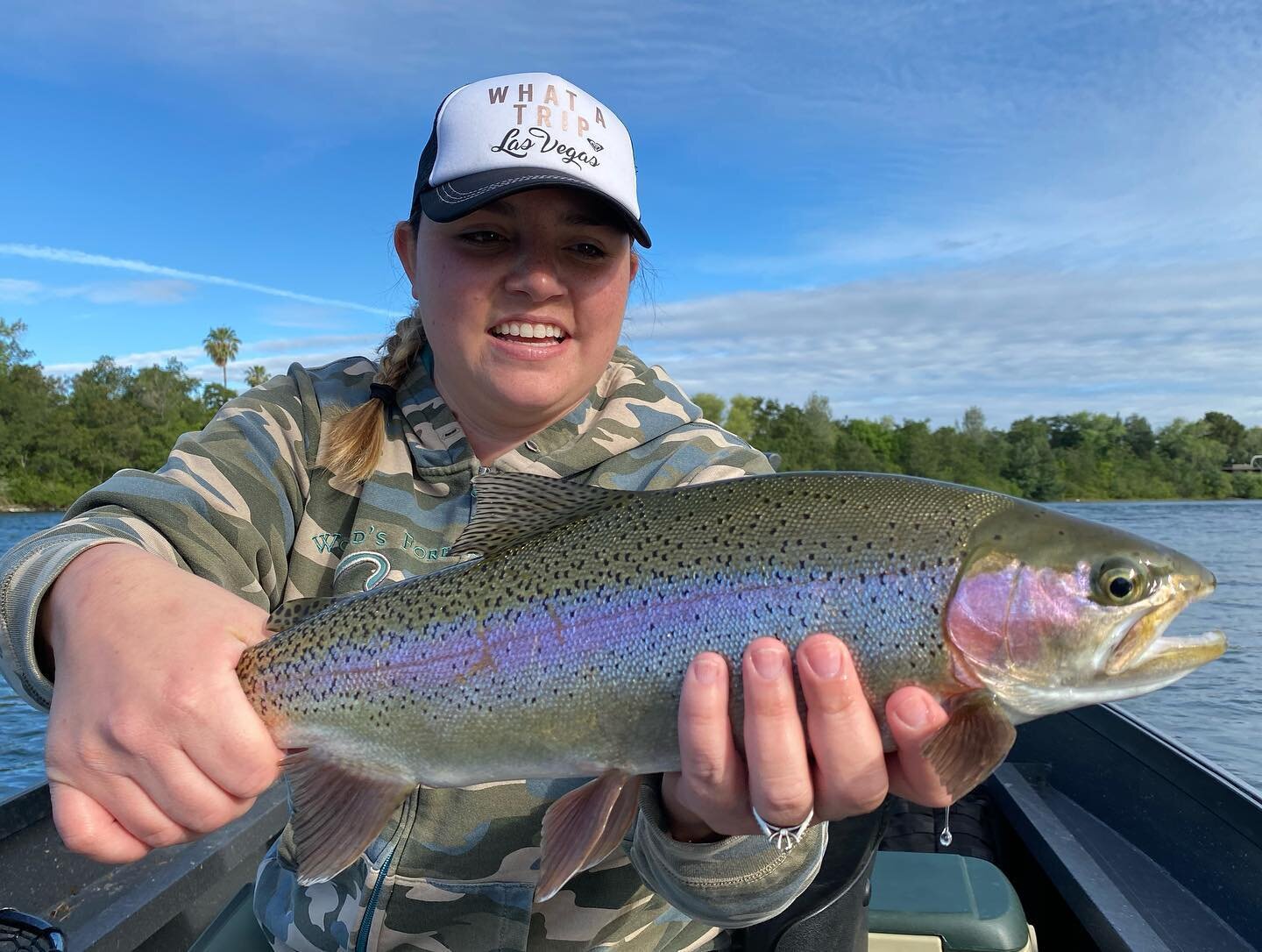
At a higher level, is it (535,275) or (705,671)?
(535,275)

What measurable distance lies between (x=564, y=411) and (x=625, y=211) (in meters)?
0.75

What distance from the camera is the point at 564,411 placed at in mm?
3111

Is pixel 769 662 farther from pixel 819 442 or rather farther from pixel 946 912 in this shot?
pixel 819 442

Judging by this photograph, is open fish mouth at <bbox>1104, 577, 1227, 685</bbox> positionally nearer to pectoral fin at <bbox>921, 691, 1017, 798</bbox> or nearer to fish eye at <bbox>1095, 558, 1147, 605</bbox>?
fish eye at <bbox>1095, 558, 1147, 605</bbox>

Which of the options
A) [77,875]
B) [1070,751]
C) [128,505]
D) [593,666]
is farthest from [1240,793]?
[77,875]

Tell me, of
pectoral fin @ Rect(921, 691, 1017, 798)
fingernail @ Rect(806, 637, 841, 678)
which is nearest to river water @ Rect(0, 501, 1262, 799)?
pectoral fin @ Rect(921, 691, 1017, 798)

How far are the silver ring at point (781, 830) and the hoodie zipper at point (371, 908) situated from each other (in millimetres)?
1099

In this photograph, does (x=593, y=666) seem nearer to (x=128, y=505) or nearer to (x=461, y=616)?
(x=461, y=616)

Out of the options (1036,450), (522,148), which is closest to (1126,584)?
(522,148)

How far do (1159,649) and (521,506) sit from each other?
1.65 m

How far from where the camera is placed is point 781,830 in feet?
6.90

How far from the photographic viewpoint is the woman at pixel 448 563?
191 centimetres

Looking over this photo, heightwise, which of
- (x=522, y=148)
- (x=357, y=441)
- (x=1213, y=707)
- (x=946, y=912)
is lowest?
(x=1213, y=707)

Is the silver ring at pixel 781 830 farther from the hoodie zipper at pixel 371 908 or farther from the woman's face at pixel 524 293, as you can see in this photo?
the woman's face at pixel 524 293
